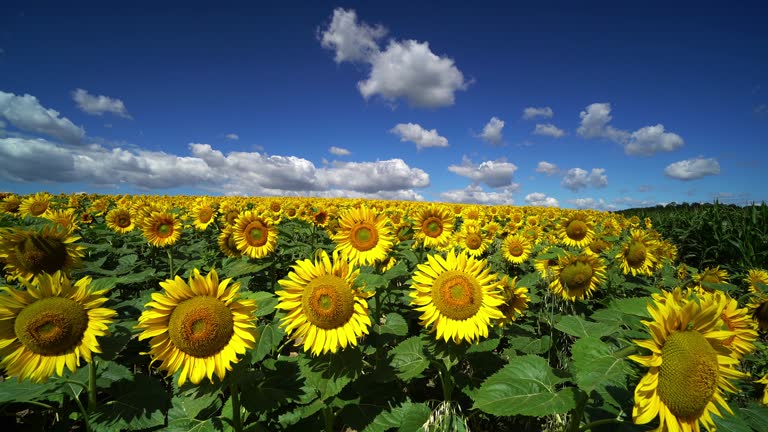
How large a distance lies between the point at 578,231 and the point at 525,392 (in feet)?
21.2

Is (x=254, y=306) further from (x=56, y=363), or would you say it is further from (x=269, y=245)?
(x=269, y=245)

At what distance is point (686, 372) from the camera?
160cm

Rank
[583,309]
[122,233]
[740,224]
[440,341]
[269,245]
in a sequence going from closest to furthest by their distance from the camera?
[440,341]
[583,309]
[269,245]
[122,233]
[740,224]

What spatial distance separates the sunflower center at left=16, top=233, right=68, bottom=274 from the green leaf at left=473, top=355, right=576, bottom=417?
13.6ft

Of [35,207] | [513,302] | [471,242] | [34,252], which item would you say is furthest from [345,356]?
[35,207]

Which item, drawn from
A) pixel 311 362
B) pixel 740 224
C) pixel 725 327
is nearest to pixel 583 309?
pixel 725 327

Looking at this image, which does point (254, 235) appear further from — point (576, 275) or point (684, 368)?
point (684, 368)

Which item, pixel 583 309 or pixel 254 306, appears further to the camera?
pixel 583 309

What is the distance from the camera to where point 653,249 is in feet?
18.9

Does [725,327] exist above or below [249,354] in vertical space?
above

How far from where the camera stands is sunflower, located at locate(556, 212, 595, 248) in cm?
758

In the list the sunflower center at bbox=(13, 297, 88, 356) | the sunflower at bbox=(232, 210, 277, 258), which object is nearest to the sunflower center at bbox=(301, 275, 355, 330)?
the sunflower center at bbox=(13, 297, 88, 356)

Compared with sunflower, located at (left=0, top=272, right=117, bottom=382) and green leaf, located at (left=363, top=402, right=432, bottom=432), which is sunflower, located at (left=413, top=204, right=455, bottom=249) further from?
sunflower, located at (left=0, top=272, right=117, bottom=382)

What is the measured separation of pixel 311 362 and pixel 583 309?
402cm
